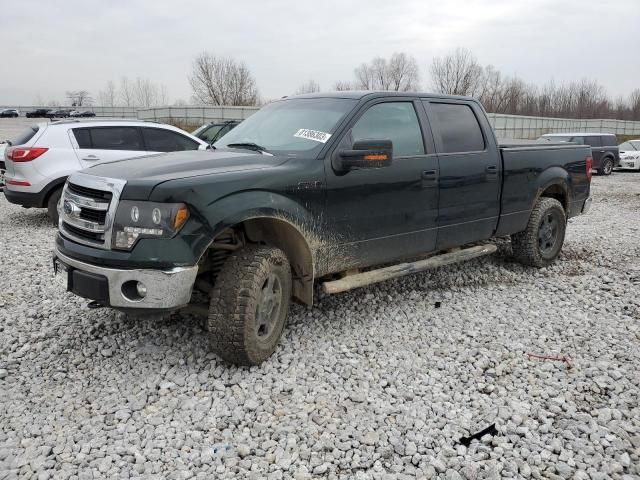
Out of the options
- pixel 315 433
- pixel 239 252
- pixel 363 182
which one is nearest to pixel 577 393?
pixel 315 433

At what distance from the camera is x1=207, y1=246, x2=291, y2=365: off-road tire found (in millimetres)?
3486

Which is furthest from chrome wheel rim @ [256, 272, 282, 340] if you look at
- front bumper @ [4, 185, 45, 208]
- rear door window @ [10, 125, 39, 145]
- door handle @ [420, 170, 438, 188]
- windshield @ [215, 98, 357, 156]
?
rear door window @ [10, 125, 39, 145]

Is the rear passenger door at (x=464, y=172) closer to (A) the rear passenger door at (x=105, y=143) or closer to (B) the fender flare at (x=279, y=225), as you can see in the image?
(B) the fender flare at (x=279, y=225)

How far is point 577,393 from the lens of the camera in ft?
11.5

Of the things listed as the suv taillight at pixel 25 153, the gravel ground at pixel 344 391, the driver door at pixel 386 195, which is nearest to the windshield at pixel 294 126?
the driver door at pixel 386 195

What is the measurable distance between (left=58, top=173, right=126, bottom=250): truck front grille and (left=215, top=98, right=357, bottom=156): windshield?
132cm

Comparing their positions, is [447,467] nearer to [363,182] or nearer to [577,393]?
[577,393]

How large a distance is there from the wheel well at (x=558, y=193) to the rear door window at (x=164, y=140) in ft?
18.6

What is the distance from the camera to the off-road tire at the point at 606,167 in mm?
20750

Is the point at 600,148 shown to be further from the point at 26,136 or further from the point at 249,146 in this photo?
the point at 249,146

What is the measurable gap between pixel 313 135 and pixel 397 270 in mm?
1381

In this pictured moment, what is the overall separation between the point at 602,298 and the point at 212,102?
5068cm

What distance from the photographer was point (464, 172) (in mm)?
5016

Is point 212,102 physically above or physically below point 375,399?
above
